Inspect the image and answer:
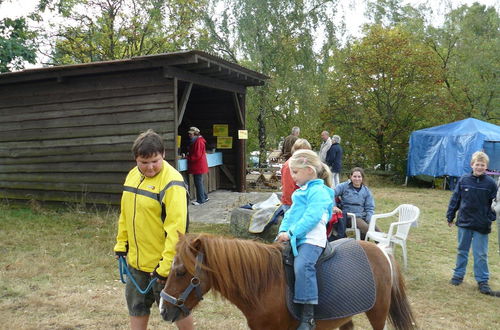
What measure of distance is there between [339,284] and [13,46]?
10501 millimetres

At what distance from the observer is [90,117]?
28.3 ft

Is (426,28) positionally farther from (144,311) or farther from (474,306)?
(144,311)

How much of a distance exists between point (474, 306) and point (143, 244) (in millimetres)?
3826

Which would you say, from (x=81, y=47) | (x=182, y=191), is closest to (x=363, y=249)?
(x=182, y=191)

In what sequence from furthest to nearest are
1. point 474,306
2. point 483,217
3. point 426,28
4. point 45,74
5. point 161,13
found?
point 426,28 < point 161,13 < point 45,74 < point 483,217 < point 474,306

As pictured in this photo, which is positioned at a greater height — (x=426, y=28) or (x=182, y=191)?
(x=426, y=28)

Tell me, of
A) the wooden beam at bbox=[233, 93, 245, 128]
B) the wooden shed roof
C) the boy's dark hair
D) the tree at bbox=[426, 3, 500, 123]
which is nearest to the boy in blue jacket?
the boy's dark hair

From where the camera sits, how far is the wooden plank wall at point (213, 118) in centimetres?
1169

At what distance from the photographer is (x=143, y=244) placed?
2.60m

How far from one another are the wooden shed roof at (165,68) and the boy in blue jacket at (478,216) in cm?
482

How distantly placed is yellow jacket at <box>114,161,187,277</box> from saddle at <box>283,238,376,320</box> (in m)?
0.73

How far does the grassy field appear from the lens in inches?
157

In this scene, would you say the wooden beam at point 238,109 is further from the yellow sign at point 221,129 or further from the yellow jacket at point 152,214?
the yellow jacket at point 152,214

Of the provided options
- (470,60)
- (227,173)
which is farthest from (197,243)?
(470,60)
